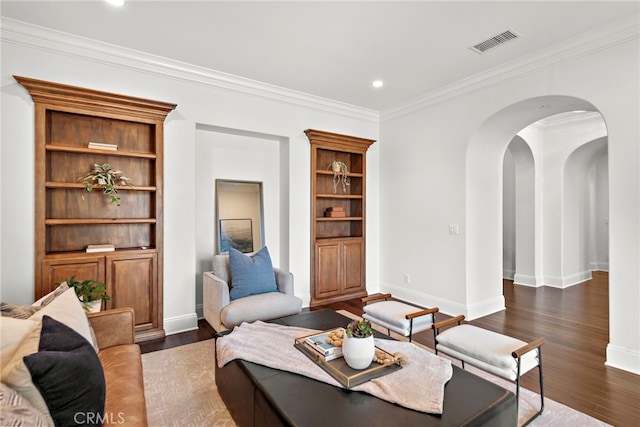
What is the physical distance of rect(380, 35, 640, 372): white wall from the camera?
2.72 metres

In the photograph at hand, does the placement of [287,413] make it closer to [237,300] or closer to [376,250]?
[237,300]

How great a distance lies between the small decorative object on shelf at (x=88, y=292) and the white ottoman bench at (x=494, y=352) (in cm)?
272

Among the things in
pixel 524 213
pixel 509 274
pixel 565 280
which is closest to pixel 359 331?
pixel 524 213

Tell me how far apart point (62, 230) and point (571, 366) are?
477 cm

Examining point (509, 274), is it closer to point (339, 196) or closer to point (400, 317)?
point (339, 196)

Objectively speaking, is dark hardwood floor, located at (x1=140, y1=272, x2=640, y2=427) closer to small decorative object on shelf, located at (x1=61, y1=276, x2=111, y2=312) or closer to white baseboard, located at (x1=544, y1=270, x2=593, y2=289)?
white baseboard, located at (x1=544, y1=270, x2=593, y2=289)

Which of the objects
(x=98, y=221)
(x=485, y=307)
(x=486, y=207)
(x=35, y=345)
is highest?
(x=486, y=207)

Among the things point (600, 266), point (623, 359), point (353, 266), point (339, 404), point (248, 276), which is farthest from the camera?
point (600, 266)

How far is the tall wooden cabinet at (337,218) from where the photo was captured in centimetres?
453

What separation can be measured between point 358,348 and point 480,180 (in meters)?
3.20

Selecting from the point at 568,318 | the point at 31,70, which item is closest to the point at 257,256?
the point at 31,70

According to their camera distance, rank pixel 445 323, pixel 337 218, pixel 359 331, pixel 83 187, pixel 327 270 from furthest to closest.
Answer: pixel 337 218, pixel 327 270, pixel 83 187, pixel 445 323, pixel 359 331

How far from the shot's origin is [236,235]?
4.20 metres

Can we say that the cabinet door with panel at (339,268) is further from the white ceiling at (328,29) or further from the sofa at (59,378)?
the sofa at (59,378)
